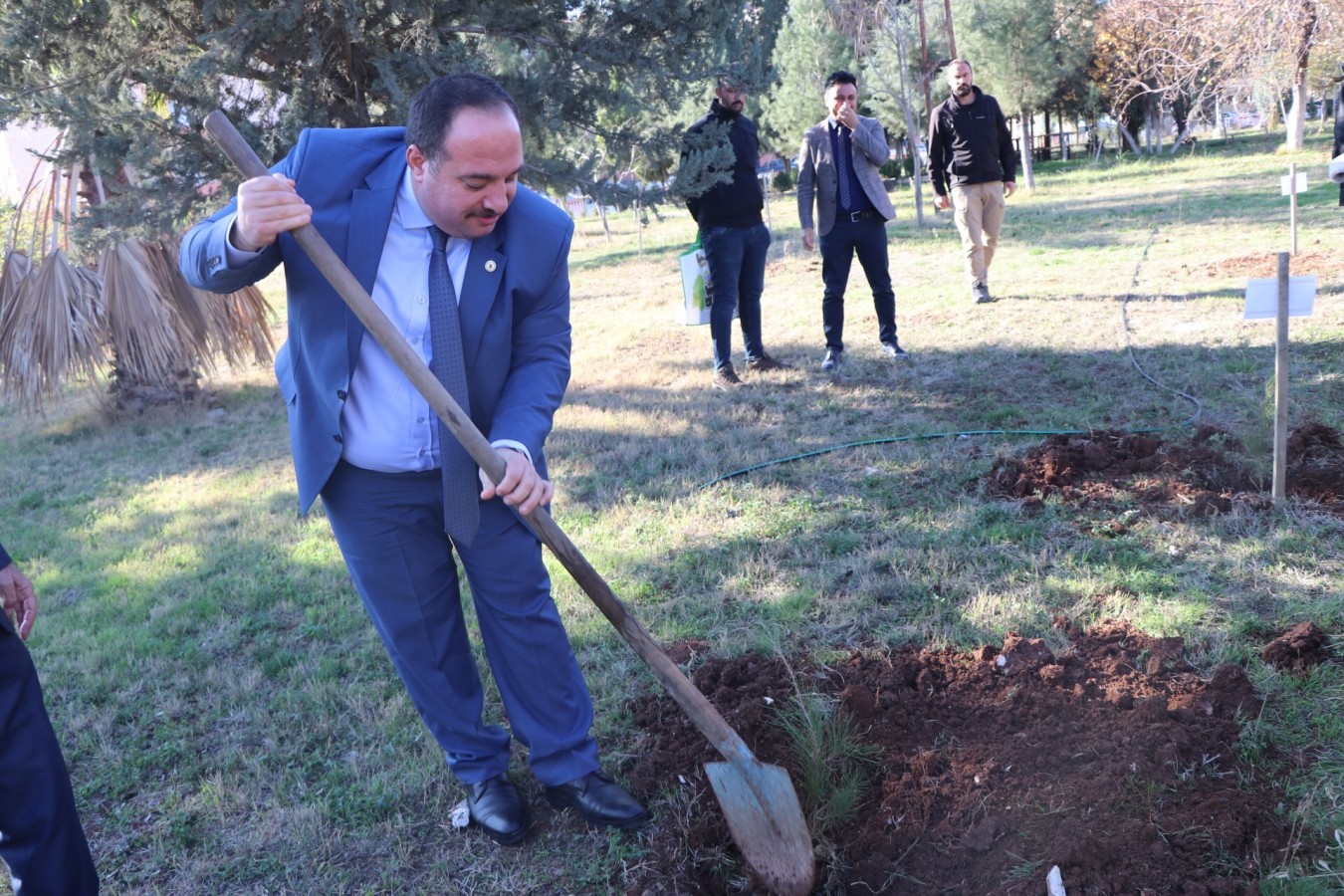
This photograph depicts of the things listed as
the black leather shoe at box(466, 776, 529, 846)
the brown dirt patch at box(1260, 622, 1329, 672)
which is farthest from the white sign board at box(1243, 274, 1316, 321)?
the black leather shoe at box(466, 776, 529, 846)

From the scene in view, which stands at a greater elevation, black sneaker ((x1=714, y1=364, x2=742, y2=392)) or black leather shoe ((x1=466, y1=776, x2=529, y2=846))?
black sneaker ((x1=714, y1=364, x2=742, y2=392))

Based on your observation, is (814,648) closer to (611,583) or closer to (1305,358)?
(611,583)

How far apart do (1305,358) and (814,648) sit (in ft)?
15.1

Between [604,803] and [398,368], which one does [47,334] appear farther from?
[604,803]

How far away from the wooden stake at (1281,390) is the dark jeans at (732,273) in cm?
355

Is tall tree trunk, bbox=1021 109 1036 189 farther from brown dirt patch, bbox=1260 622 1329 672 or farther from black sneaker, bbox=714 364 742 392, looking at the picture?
brown dirt patch, bbox=1260 622 1329 672

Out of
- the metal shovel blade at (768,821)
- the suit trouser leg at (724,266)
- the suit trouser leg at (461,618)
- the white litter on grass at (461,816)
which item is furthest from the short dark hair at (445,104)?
the suit trouser leg at (724,266)

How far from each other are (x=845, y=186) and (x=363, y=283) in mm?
5160

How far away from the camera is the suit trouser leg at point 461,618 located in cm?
270

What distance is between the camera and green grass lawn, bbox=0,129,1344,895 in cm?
300

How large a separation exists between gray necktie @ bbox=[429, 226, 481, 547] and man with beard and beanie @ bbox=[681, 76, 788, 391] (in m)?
4.32

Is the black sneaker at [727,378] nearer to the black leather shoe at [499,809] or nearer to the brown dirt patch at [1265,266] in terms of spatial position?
the black leather shoe at [499,809]

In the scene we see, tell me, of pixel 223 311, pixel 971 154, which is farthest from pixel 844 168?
pixel 223 311

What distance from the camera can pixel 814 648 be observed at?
12.0ft
